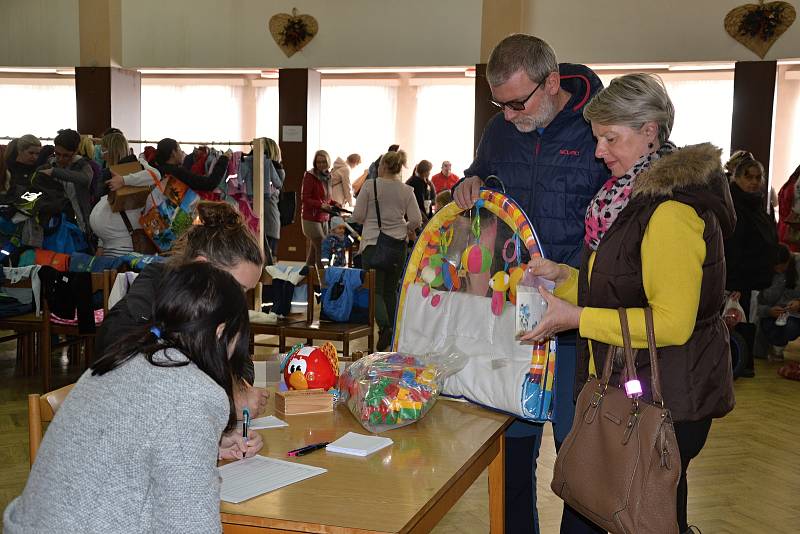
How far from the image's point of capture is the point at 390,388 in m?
2.21

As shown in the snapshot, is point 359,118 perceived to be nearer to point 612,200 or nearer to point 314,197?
point 314,197

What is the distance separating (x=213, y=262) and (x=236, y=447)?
0.55 meters

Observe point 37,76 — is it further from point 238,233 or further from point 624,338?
point 624,338

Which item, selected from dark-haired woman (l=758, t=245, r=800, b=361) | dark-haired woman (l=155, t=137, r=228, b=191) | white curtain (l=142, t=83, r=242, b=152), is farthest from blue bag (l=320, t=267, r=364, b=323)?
white curtain (l=142, t=83, r=242, b=152)

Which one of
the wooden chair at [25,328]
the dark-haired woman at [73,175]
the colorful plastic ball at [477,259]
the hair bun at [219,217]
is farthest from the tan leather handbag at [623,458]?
the dark-haired woman at [73,175]

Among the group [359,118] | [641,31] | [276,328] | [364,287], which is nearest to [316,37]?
[359,118]

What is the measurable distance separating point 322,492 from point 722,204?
1114 millimetres

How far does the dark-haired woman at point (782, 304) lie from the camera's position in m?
6.59

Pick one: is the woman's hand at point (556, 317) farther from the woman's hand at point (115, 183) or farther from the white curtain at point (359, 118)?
the white curtain at point (359, 118)

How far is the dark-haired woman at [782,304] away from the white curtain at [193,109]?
1001 cm

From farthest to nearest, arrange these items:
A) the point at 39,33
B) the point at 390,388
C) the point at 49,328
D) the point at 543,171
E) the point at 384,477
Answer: the point at 39,33 < the point at 49,328 < the point at 543,171 < the point at 390,388 < the point at 384,477

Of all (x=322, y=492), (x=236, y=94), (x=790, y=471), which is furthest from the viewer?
(x=236, y=94)

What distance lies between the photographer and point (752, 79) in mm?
9352

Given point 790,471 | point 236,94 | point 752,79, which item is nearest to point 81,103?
point 236,94
